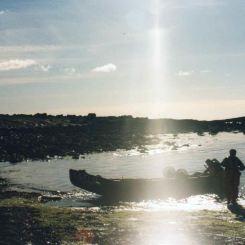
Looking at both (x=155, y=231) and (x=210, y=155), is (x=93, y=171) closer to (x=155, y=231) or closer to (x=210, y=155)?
(x=210, y=155)

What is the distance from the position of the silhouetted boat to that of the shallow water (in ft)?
2.87

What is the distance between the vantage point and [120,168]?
53.6 metres

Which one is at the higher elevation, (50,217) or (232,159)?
(232,159)

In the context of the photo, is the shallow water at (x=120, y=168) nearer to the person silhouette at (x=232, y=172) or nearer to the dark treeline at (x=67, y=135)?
the person silhouette at (x=232, y=172)

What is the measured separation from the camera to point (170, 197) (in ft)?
97.6

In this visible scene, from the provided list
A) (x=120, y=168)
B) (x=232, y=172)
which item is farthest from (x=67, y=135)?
(x=232, y=172)

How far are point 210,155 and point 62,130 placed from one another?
1184 inches

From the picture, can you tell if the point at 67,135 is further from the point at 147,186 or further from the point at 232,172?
the point at 232,172

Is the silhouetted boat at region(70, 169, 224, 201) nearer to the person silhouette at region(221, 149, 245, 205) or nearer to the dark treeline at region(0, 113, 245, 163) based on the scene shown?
the person silhouette at region(221, 149, 245, 205)

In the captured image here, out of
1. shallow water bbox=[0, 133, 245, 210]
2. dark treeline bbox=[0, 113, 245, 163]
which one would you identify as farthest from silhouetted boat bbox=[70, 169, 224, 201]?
dark treeline bbox=[0, 113, 245, 163]

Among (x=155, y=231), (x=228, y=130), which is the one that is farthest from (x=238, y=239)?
(x=228, y=130)

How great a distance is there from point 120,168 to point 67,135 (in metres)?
30.5

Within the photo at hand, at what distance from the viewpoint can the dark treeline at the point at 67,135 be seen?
6728 cm

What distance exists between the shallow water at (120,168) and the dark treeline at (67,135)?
480cm
